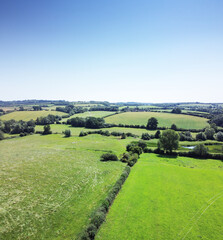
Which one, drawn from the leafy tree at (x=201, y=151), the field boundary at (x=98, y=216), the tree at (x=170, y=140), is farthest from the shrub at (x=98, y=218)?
the leafy tree at (x=201, y=151)

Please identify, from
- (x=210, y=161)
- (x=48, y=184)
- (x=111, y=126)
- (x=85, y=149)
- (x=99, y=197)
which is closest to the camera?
(x=99, y=197)

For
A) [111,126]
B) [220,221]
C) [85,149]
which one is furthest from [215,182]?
[111,126]

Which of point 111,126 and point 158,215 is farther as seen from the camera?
point 111,126

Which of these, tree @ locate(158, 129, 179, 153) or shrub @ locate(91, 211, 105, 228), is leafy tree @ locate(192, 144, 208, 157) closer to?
tree @ locate(158, 129, 179, 153)

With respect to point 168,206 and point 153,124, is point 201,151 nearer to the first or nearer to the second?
point 168,206

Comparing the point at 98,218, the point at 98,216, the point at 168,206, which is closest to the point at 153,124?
the point at 168,206

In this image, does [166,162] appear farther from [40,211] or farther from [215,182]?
[40,211]
